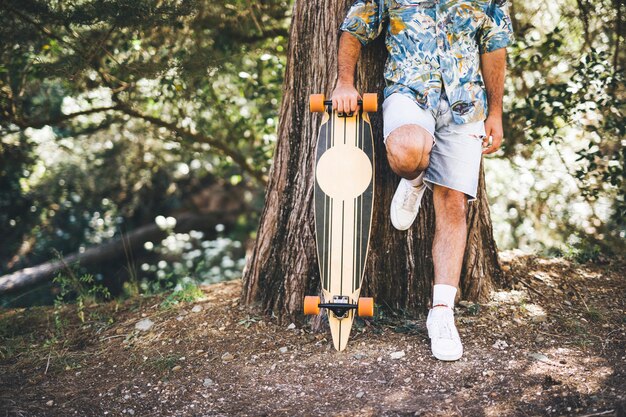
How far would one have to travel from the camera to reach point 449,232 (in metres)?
2.52

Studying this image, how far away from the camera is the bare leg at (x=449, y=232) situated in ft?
8.13

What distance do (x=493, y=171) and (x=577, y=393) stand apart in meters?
3.41

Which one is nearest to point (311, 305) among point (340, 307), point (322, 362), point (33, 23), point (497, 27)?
point (340, 307)

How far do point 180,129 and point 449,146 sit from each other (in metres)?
2.54

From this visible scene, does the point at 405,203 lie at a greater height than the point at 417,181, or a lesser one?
lesser

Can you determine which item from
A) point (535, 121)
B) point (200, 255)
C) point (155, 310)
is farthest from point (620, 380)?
point (200, 255)

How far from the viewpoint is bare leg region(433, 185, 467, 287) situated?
2479 millimetres

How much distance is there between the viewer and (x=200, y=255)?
6.05 metres

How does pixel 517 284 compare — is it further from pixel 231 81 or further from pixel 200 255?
pixel 200 255

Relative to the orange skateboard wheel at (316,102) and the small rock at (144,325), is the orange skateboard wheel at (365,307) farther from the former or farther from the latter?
the small rock at (144,325)

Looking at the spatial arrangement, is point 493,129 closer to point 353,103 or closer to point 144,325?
point 353,103

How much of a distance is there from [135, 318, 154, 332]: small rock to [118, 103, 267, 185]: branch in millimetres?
1828

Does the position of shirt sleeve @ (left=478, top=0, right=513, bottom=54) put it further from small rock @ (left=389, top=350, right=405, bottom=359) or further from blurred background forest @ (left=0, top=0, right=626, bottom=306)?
small rock @ (left=389, top=350, right=405, bottom=359)

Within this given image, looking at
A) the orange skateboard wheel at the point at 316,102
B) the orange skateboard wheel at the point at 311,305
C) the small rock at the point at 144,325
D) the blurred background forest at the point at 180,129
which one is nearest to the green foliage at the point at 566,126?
the blurred background forest at the point at 180,129
